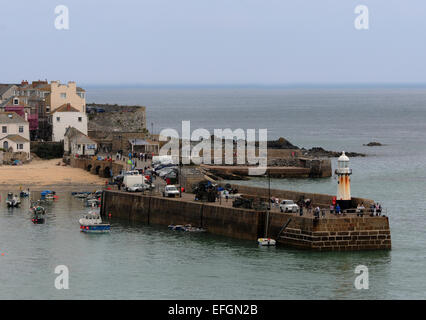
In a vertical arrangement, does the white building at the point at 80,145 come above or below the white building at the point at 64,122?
below

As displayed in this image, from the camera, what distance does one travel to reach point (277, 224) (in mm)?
56000

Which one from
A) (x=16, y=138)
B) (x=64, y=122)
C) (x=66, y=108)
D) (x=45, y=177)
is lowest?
(x=45, y=177)

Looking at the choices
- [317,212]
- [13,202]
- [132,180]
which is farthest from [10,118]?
[317,212]

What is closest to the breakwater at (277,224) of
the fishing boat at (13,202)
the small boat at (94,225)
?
the small boat at (94,225)

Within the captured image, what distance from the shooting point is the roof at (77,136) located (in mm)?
97375

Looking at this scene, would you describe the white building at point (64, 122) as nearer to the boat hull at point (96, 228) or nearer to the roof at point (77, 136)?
the roof at point (77, 136)

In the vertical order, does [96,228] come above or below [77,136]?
below

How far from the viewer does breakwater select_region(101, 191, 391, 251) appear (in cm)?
5397

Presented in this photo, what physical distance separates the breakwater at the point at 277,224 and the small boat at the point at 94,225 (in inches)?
123

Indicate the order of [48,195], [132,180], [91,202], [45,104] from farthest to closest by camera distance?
[45,104]
[48,195]
[91,202]
[132,180]

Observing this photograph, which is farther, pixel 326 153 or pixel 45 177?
pixel 326 153

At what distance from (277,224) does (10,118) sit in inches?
1941

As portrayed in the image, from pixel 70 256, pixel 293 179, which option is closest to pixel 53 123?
pixel 293 179

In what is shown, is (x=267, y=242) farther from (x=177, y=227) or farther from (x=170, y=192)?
(x=170, y=192)
